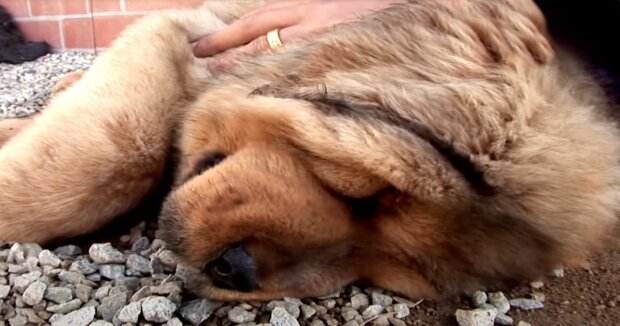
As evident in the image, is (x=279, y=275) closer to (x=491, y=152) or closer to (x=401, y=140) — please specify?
(x=401, y=140)

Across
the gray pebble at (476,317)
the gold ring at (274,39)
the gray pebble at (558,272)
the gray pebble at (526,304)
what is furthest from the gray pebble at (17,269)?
the gray pebble at (558,272)

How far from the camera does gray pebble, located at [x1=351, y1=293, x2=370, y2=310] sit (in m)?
1.50

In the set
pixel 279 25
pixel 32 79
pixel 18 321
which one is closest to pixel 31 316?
pixel 18 321

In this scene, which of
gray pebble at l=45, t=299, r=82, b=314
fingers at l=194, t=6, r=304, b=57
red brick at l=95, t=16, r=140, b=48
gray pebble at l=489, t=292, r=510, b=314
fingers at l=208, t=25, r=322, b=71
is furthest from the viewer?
red brick at l=95, t=16, r=140, b=48

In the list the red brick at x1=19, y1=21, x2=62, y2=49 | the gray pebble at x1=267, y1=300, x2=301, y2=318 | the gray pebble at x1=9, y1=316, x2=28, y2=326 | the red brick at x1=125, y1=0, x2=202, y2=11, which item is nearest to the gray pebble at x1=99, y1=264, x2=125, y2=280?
the gray pebble at x1=9, y1=316, x2=28, y2=326

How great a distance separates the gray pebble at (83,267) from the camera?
61.3 inches

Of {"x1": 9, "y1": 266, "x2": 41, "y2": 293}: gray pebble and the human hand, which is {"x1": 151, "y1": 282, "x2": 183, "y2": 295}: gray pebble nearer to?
{"x1": 9, "y1": 266, "x2": 41, "y2": 293}: gray pebble

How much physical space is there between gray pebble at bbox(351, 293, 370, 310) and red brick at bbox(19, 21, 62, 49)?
11.1 ft

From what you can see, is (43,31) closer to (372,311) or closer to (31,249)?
(31,249)

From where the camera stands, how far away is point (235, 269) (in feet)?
4.29

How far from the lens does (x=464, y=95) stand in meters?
1.40

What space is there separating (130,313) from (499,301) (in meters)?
0.70

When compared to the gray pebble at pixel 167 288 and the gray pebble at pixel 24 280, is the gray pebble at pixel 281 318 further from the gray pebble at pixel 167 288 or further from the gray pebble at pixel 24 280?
the gray pebble at pixel 24 280

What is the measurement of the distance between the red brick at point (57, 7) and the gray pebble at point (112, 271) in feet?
9.83
